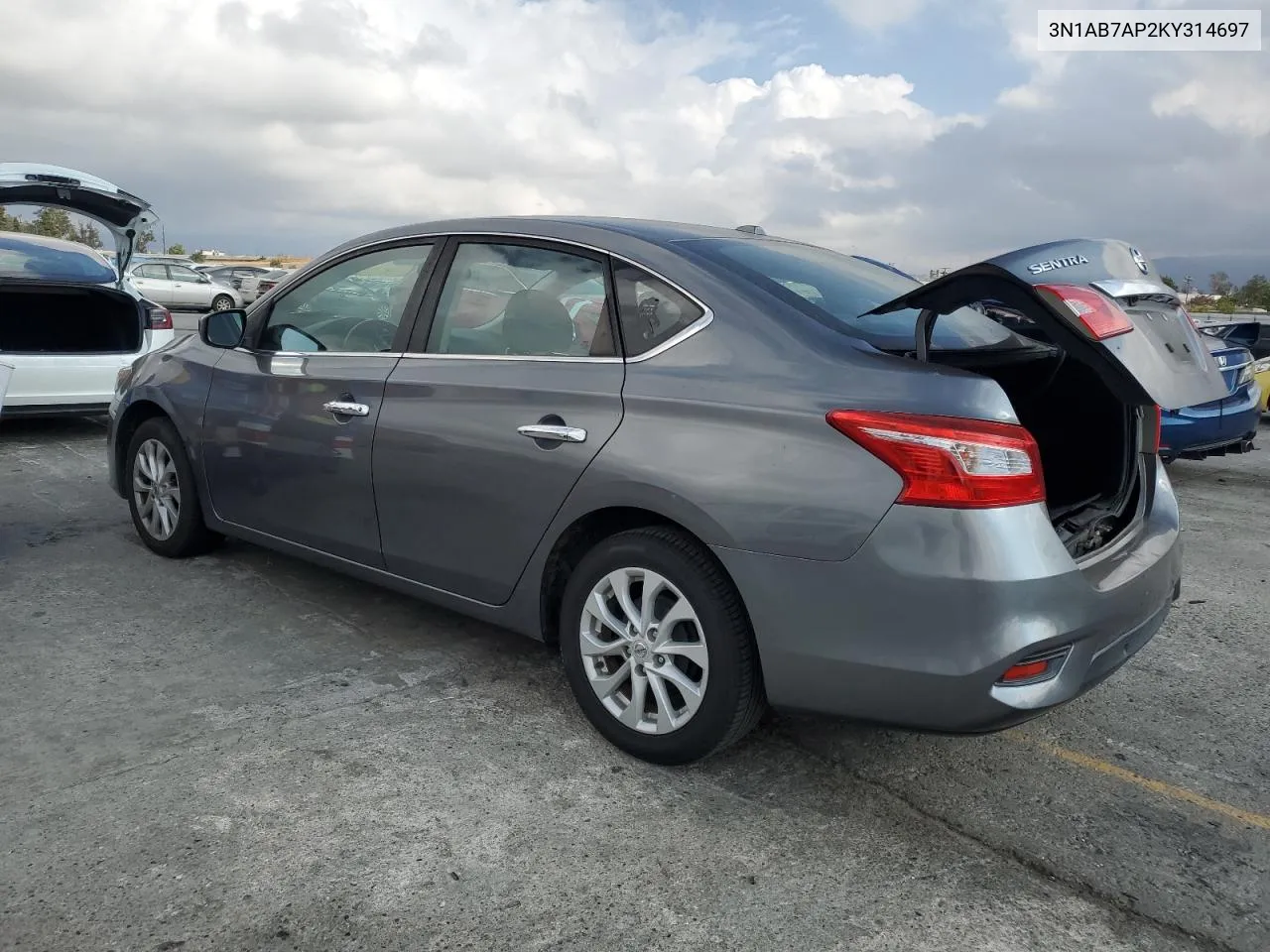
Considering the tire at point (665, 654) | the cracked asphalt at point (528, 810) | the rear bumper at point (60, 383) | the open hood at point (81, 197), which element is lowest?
the cracked asphalt at point (528, 810)

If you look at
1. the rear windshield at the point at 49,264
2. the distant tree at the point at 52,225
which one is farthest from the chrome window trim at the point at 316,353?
Answer: the distant tree at the point at 52,225

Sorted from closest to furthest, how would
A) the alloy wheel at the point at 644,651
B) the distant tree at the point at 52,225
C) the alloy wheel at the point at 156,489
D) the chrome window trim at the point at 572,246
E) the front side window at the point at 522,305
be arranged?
the alloy wheel at the point at 644,651 < the chrome window trim at the point at 572,246 < the front side window at the point at 522,305 < the alloy wheel at the point at 156,489 < the distant tree at the point at 52,225

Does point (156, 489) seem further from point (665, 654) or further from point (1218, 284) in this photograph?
point (1218, 284)

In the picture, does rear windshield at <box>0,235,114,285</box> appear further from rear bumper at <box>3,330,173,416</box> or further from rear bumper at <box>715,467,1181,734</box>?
rear bumper at <box>715,467,1181,734</box>

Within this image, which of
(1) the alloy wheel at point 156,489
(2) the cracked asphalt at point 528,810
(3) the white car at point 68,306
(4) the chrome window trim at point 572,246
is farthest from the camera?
(3) the white car at point 68,306

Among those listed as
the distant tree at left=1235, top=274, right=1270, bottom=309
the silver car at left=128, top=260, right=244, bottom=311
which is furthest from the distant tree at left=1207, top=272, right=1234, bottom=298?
the silver car at left=128, top=260, right=244, bottom=311

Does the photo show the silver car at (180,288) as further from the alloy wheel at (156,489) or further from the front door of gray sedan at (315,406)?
the front door of gray sedan at (315,406)

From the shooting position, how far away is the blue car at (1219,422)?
7477 millimetres

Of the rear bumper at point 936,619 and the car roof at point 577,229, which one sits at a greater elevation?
the car roof at point 577,229

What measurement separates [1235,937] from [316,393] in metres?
3.33

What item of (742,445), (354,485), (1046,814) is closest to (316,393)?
(354,485)

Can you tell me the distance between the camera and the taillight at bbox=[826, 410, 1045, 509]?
2.51 m

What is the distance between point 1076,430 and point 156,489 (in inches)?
158

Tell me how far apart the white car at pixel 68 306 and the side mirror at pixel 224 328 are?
3.23m
